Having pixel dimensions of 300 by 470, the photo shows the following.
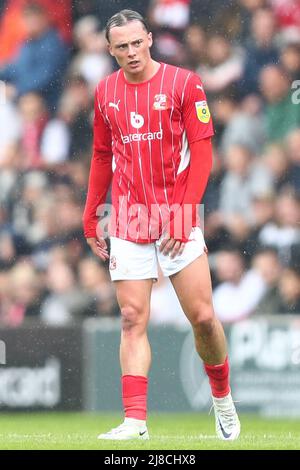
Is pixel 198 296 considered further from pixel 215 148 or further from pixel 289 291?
pixel 215 148

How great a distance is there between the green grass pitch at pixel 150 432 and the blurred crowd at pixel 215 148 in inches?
35.5

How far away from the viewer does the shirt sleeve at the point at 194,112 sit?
611 cm

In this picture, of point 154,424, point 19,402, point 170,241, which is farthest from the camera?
point 19,402

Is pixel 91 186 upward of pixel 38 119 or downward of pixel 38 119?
downward

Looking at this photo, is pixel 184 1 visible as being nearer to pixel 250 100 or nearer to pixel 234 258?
pixel 250 100

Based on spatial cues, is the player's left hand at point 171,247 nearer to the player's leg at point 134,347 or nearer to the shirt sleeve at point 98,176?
the player's leg at point 134,347

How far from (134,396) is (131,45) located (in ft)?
5.51

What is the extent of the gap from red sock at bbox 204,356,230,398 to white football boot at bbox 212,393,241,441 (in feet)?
0.11

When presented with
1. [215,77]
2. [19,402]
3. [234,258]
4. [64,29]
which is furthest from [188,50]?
[19,402]

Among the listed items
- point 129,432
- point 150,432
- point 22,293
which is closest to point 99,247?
point 129,432

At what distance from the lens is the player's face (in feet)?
19.9

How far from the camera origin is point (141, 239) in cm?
617

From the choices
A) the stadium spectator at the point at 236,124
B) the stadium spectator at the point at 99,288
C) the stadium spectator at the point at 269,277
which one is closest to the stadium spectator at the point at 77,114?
the stadium spectator at the point at 99,288

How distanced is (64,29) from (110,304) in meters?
2.34
